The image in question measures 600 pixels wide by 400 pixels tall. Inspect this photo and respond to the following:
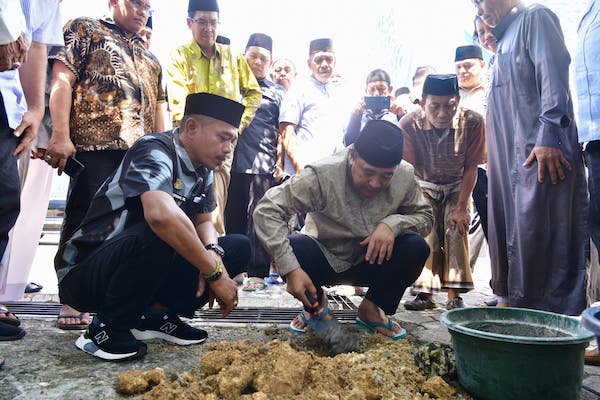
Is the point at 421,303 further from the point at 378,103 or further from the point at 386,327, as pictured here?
the point at 378,103

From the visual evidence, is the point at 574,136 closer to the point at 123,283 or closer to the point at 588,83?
the point at 588,83

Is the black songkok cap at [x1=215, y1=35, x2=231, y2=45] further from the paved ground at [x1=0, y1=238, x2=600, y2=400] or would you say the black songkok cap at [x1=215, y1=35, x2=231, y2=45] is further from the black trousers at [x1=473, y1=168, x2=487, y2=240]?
the paved ground at [x1=0, y1=238, x2=600, y2=400]

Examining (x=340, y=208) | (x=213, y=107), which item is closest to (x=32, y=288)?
(x=213, y=107)

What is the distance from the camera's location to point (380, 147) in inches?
93.6

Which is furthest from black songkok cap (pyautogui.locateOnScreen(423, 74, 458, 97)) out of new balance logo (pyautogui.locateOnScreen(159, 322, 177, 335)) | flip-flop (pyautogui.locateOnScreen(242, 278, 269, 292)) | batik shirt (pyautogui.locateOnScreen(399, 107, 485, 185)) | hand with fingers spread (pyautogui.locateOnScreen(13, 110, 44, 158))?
hand with fingers spread (pyautogui.locateOnScreen(13, 110, 44, 158))

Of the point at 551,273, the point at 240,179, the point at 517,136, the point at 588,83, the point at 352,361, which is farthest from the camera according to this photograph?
the point at 240,179

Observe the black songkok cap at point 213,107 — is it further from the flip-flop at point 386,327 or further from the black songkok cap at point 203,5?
the black songkok cap at point 203,5

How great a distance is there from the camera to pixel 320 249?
104 inches

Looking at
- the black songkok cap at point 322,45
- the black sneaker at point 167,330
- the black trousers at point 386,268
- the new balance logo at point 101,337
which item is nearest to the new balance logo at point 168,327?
the black sneaker at point 167,330

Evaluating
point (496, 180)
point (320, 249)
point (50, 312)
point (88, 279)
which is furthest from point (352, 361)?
point (50, 312)

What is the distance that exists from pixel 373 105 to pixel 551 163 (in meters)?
2.07

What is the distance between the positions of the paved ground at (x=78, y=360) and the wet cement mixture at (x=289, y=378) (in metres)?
0.16

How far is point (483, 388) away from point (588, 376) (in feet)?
2.28

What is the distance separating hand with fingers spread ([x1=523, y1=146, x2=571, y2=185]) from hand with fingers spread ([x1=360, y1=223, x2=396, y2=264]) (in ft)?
2.76
